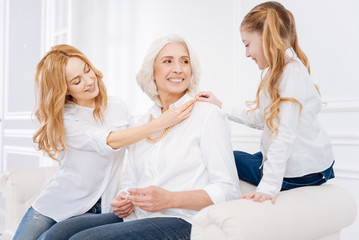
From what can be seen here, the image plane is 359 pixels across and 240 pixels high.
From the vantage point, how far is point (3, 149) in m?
4.52

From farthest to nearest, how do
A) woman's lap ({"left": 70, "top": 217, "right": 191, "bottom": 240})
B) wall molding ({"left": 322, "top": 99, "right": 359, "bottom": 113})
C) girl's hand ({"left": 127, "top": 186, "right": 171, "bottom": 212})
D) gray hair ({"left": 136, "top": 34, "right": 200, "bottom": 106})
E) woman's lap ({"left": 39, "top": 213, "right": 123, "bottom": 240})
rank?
wall molding ({"left": 322, "top": 99, "right": 359, "bottom": 113}) → gray hair ({"left": 136, "top": 34, "right": 200, "bottom": 106}) → woman's lap ({"left": 39, "top": 213, "right": 123, "bottom": 240}) → girl's hand ({"left": 127, "top": 186, "right": 171, "bottom": 212}) → woman's lap ({"left": 70, "top": 217, "right": 191, "bottom": 240})

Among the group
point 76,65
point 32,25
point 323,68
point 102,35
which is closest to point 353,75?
point 323,68

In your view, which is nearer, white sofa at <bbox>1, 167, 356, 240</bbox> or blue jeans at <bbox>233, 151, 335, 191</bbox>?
white sofa at <bbox>1, 167, 356, 240</bbox>

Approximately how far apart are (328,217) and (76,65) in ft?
4.17

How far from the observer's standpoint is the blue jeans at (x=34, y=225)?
1.67m

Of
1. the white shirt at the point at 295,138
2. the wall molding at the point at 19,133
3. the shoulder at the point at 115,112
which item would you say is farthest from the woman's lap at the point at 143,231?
the wall molding at the point at 19,133

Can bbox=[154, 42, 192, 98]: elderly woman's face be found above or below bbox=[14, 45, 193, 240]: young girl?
above

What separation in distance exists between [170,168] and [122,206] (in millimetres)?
261

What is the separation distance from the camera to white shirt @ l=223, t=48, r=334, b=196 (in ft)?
4.37

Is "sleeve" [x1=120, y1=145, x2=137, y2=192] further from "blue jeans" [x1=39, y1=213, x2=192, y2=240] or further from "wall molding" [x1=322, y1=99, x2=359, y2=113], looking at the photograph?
"wall molding" [x1=322, y1=99, x2=359, y2=113]

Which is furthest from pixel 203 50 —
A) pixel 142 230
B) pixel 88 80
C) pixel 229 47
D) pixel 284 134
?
pixel 142 230

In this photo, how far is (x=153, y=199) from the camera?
131cm

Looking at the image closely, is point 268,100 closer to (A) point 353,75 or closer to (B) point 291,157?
(B) point 291,157

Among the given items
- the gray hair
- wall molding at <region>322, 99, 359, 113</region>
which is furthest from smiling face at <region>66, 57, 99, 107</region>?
Result: wall molding at <region>322, 99, 359, 113</region>
